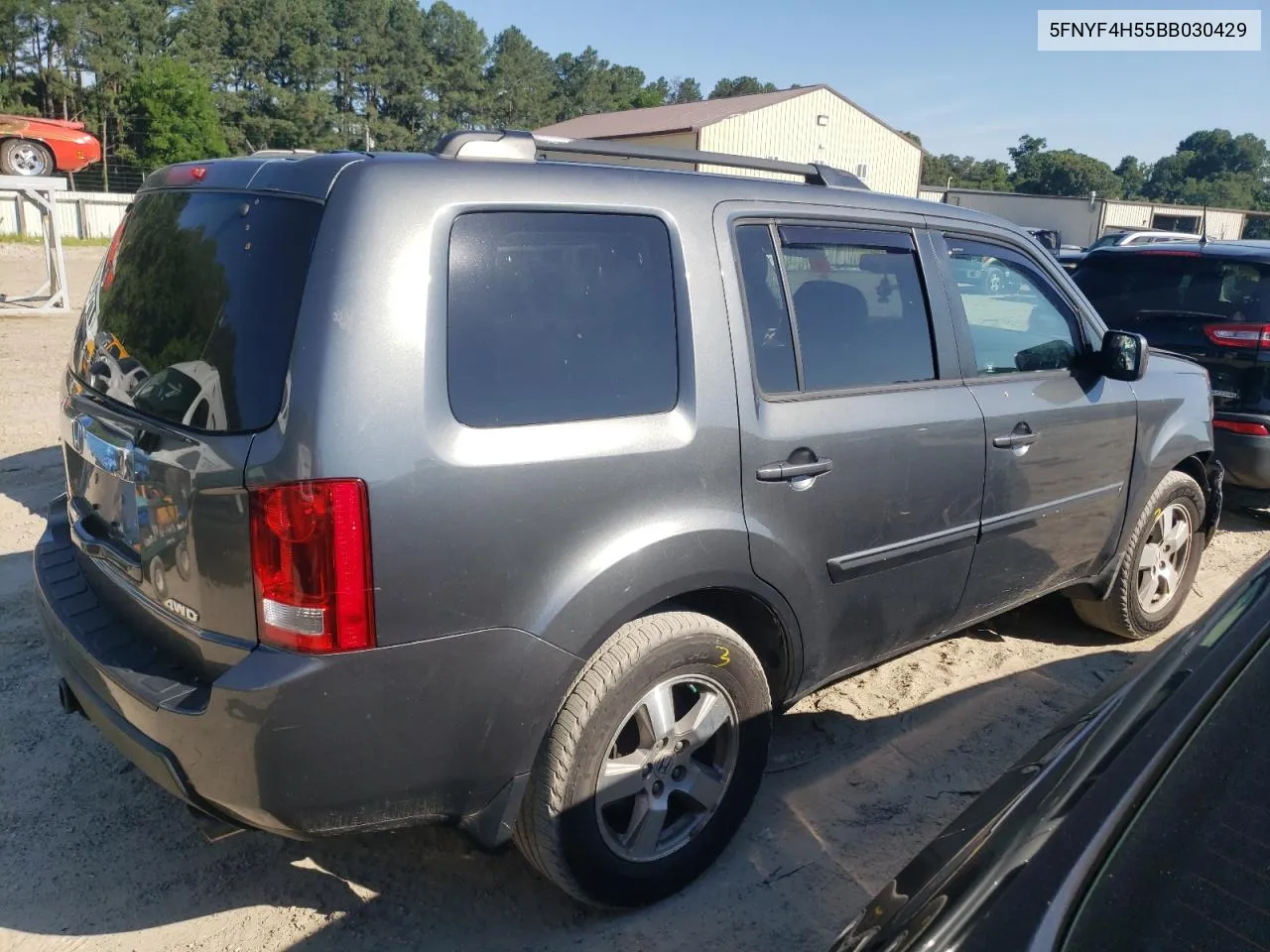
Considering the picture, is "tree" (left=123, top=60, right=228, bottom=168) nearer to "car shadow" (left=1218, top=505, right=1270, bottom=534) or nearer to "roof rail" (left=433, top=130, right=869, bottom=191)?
"car shadow" (left=1218, top=505, right=1270, bottom=534)

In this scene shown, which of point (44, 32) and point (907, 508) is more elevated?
point (44, 32)

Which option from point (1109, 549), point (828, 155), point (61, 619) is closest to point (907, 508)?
point (1109, 549)

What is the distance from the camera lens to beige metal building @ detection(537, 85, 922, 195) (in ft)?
108

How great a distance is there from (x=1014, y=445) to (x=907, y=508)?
0.62m

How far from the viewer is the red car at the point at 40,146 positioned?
781 inches

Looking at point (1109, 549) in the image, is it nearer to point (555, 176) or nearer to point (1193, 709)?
point (1193, 709)

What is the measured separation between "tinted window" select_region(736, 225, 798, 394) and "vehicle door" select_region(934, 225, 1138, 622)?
86 centimetres

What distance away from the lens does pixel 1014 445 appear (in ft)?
11.3

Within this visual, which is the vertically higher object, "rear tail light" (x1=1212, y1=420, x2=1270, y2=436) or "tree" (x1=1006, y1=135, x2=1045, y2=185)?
"tree" (x1=1006, y1=135, x2=1045, y2=185)

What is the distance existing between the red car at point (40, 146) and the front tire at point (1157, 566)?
72.5 feet

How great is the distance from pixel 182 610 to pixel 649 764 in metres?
1.24

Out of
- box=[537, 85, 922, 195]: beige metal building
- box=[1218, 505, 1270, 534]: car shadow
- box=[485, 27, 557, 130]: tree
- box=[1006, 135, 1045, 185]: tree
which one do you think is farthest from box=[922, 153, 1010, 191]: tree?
box=[1218, 505, 1270, 534]: car shadow

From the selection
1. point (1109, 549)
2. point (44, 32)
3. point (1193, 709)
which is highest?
point (44, 32)

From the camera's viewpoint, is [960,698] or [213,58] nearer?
[960,698]
